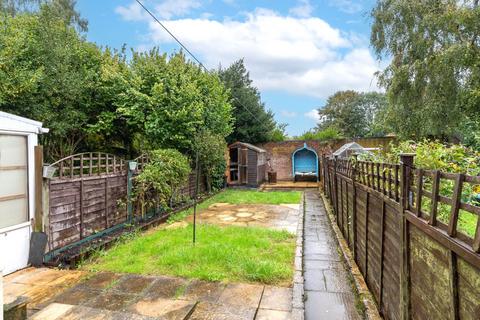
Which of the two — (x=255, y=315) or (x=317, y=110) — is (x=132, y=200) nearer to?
(x=255, y=315)

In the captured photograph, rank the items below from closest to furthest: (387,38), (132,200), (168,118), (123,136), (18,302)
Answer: (18,302) < (132,200) < (168,118) < (123,136) < (387,38)

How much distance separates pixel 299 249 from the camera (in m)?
5.81

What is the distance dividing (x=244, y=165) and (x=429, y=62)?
31.0 ft

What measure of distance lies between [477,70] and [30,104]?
14.8 m

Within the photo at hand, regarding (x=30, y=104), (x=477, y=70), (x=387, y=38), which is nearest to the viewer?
(x=30, y=104)

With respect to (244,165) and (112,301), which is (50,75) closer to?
(112,301)

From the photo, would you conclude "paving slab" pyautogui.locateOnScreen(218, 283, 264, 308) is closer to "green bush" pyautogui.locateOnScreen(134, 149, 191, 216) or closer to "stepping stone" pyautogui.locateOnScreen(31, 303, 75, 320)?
"stepping stone" pyautogui.locateOnScreen(31, 303, 75, 320)

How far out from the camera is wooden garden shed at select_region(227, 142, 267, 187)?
16656mm

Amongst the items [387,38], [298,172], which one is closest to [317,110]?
[298,172]

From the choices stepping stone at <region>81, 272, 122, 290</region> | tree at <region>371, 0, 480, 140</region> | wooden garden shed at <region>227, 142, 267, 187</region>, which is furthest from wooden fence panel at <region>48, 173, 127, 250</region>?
tree at <region>371, 0, 480, 140</region>

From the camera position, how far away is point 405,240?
8.23 ft

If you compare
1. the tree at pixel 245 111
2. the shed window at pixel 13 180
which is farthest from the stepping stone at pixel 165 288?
the tree at pixel 245 111

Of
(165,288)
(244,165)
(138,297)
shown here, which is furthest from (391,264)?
(244,165)

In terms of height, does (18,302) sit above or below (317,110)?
below
